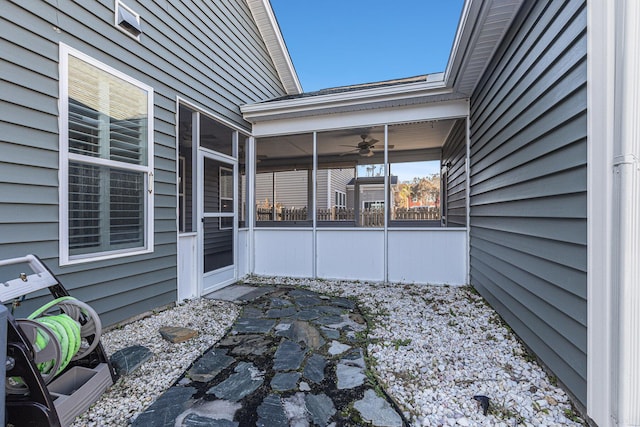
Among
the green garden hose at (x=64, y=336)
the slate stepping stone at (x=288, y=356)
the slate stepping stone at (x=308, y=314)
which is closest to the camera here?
the green garden hose at (x=64, y=336)

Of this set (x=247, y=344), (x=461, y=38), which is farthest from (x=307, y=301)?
(x=461, y=38)

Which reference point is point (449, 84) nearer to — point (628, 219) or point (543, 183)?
point (543, 183)

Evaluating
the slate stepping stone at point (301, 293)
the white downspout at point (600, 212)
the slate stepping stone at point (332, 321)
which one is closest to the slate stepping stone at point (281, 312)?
the slate stepping stone at point (332, 321)

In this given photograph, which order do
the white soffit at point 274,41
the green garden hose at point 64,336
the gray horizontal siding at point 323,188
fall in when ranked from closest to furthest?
the green garden hose at point 64,336
the white soffit at point 274,41
the gray horizontal siding at point 323,188

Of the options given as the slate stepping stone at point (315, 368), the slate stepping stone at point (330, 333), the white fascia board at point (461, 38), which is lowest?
the slate stepping stone at point (330, 333)

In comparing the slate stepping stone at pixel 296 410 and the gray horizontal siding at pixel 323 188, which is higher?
the gray horizontal siding at pixel 323 188

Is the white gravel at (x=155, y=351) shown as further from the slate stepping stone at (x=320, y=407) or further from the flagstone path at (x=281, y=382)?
the slate stepping stone at (x=320, y=407)

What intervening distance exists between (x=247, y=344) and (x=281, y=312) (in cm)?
81

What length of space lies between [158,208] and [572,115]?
3.58 metres

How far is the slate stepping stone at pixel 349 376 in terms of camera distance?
1938mm

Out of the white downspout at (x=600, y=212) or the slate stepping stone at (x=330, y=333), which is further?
the slate stepping stone at (x=330, y=333)

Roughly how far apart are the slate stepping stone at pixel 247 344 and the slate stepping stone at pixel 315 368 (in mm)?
410

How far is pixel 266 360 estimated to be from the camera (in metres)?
2.27

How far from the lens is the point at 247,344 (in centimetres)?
256
